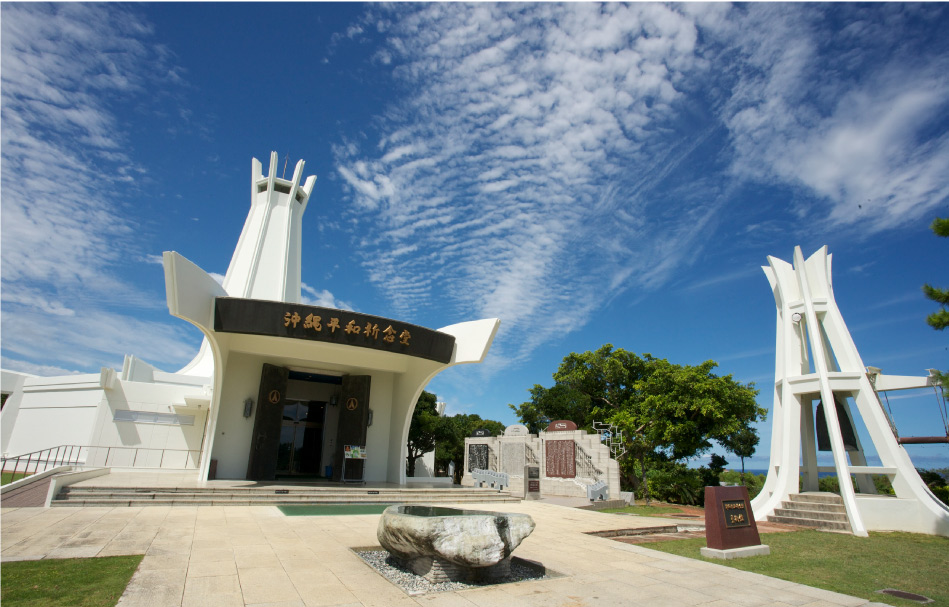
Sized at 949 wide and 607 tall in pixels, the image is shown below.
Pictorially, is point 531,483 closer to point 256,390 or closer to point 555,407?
point 256,390

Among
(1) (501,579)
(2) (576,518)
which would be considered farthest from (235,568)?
(2) (576,518)

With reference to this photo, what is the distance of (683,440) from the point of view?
22016 millimetres

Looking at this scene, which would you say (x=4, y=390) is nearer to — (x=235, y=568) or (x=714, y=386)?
(x=235, y=568)

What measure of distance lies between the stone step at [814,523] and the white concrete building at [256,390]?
9.38 meters

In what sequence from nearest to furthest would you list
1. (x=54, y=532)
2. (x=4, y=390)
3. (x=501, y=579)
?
(x=501, y=579) → (x=54, y=532) → (x=4, y=390)

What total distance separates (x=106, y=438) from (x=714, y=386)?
24.9 meters

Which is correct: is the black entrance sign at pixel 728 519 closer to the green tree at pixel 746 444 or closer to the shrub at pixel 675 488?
the shrub at pixel 675 488

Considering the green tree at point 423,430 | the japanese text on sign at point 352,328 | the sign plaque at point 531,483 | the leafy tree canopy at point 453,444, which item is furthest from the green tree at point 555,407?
the japanese text on sign at point 352,328

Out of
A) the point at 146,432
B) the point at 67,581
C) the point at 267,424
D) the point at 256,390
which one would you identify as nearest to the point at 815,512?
the point at 67,581

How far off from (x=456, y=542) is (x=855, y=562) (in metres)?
6.94

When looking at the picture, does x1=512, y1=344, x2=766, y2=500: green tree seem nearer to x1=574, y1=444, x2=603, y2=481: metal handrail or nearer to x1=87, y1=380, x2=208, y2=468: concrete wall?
x1=574, y1=444, x2=603, y2=481: metal handrail

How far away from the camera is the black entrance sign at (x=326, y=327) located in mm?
12578

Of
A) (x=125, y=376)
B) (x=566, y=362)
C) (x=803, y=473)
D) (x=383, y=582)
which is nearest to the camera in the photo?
(x=383, y=582)

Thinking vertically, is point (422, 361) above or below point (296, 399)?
above
